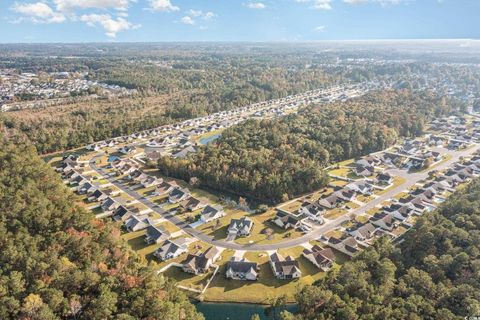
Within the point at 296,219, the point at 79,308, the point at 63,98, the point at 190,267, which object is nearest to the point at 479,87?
the point at 296,219

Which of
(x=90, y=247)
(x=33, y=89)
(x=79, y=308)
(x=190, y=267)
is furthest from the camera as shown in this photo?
(x=33, y=89)

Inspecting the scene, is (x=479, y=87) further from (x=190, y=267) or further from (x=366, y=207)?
(x=190, y=267)

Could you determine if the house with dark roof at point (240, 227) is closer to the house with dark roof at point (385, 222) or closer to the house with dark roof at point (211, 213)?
the house with dark roof at point (211, 213)

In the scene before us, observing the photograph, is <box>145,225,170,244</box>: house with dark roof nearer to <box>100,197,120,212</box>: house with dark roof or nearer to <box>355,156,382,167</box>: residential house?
<box>100,197,120,212</box>: house with dark roof

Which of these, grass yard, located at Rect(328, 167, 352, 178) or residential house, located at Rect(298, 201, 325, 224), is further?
grass yard, located at Rect(328, 167, 352, 178)

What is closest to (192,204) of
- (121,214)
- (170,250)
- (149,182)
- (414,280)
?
(121,214)

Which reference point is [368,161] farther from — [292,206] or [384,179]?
[292,206]

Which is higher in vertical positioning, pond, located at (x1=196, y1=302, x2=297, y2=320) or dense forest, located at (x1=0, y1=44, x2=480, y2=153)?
dense forest, located at (x1=0, y1=44, x2=480, y2=153)

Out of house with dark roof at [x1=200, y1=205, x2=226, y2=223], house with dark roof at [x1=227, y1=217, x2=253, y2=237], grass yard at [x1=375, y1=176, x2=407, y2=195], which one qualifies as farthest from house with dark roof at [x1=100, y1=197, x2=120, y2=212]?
grass yard at [x1=375, y1=176, x2=407, y2=195]
